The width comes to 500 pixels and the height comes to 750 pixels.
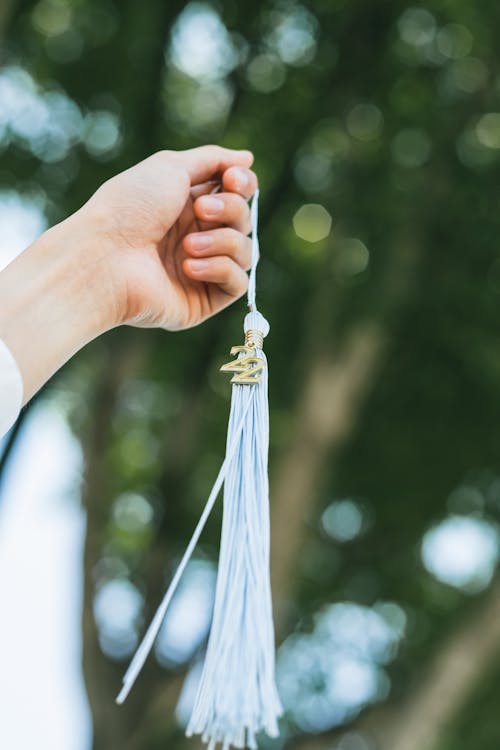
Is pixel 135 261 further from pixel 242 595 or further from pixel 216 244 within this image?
pixel 242 595

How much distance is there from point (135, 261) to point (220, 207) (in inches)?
7.4

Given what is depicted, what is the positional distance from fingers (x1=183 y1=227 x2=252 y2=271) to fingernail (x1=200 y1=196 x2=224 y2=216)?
0.04 metres

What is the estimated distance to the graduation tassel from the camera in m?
1.27

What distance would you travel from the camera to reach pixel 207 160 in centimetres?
184

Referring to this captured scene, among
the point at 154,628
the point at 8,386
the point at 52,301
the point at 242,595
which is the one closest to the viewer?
the point at 154,628

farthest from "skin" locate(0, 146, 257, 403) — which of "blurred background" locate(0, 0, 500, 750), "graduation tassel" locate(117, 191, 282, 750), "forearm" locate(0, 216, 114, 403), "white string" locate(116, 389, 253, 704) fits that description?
"blurred background" locate(0, 0, 500, 750)

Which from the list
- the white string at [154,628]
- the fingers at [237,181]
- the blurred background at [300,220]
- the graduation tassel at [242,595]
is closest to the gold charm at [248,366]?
the graduation tassel at [242,595]

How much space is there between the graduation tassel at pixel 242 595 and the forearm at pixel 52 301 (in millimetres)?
296

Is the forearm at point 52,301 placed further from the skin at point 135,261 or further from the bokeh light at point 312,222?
the bokeh light at point 312,222

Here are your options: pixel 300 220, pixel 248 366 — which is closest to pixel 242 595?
pixel 248 366

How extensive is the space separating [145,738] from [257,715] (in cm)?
401

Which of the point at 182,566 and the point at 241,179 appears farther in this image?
the point at 241,179

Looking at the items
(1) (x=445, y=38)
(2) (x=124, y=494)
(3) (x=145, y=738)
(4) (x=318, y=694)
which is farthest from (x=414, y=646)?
(1) (x=445, y=38)

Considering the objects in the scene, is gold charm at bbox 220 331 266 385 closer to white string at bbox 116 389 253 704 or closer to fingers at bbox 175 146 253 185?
white string at bbox 116 389 253 704
